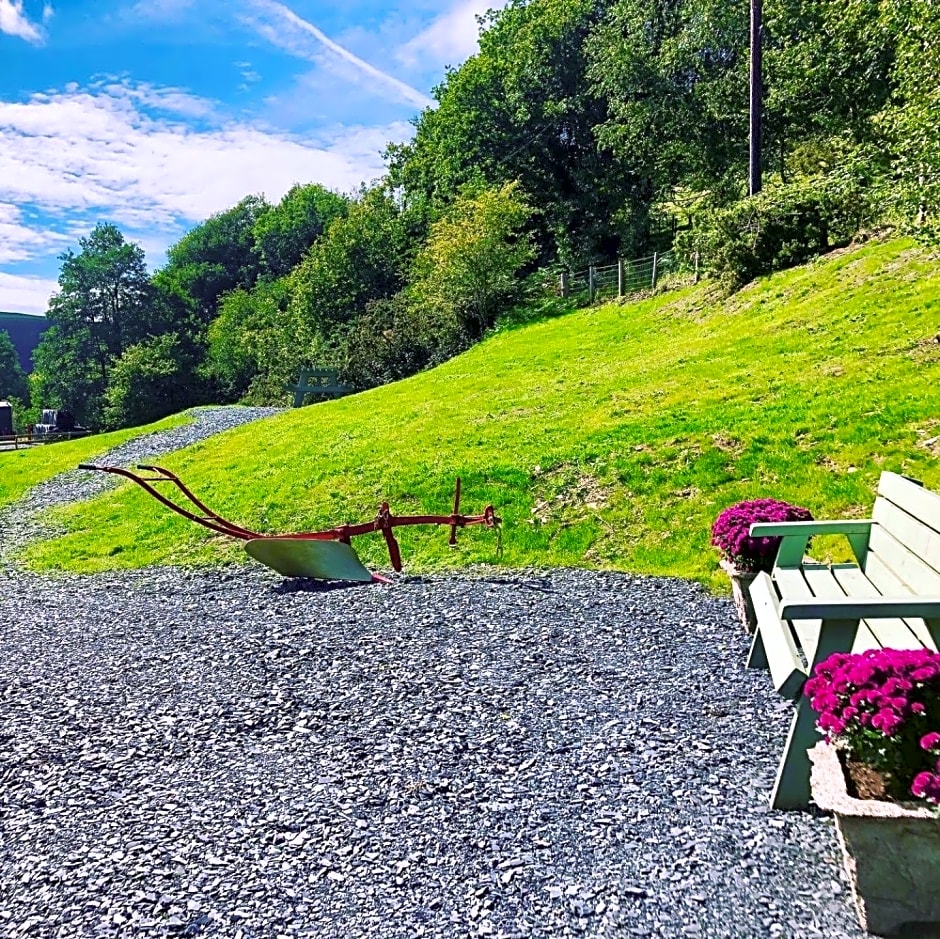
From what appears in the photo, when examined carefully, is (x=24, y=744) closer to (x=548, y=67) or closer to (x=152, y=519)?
(x=152, y=519)

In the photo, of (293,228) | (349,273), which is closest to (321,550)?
(349,273)

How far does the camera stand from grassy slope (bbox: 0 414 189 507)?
58.5 ft

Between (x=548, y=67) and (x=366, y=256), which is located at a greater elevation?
(x=548, y=67)

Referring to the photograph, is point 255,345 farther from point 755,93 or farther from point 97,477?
point 755,93

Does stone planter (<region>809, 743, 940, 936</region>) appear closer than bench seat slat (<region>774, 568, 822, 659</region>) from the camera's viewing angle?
Yes

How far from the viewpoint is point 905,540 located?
13.0ft

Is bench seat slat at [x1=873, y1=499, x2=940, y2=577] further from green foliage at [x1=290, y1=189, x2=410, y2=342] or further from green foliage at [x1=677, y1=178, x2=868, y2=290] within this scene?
green foliage at [x1=290, y1=189, x2=410, y2=342]

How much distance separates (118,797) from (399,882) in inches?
64.8

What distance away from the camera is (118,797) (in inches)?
149

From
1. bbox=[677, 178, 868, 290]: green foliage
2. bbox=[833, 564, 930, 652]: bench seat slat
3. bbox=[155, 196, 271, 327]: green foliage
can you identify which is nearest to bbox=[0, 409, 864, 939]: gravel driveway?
bbox=[833, 564, 930, 652]: bench seat slat

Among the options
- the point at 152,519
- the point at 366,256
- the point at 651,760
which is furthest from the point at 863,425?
the point at 366,256

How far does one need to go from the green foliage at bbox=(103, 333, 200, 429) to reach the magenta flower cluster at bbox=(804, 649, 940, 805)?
5876 centimetres

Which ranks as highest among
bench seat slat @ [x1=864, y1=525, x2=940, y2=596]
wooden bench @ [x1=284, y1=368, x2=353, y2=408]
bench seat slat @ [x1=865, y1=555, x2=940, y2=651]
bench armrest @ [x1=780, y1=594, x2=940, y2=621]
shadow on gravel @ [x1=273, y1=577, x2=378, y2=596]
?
wooden bench @ [x1=284, y1=368, x2=353, y2=408]

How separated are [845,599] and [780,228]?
1785cm
